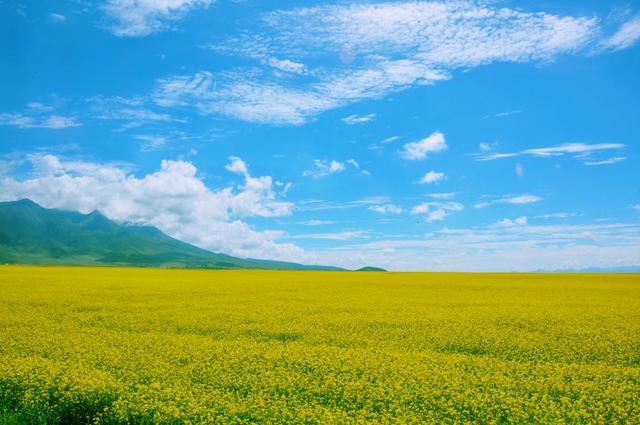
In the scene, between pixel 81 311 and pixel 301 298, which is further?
pixel 301 298

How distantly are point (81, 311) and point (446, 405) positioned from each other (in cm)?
2400

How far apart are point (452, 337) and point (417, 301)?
1432cm

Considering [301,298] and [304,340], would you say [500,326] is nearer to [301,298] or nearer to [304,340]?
[304,340]

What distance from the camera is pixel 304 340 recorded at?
62.2 ft

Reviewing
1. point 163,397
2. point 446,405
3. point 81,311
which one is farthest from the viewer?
point 81,311

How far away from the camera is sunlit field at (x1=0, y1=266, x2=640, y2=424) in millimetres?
10984

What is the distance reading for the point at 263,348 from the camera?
1709cm

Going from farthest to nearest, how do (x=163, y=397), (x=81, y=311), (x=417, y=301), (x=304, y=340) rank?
(x=417, y=301)
(x=81, y=311)
(x=304, y=340)
(x=163, y=397)

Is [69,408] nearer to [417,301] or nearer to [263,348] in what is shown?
[263,348]

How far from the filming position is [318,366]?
14.4 m

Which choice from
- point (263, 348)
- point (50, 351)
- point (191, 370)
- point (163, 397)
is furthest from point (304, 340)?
point (50, 351)

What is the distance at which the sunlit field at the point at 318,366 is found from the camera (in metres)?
11.0

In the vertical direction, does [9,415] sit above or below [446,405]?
below

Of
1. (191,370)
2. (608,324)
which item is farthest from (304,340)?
(608,324)
